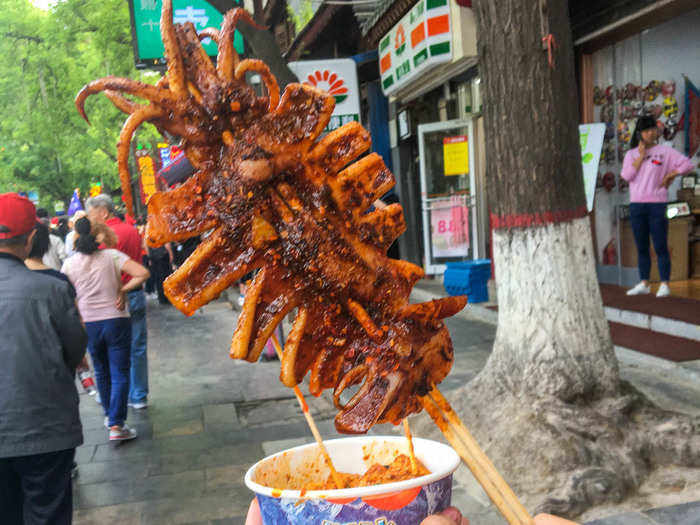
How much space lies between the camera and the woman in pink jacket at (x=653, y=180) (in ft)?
25.5

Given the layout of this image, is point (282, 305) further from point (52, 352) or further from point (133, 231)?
point (133, 231)

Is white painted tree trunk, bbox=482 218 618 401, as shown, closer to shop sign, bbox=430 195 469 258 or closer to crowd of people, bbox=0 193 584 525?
crowd of people, bbox=0 193 584 525

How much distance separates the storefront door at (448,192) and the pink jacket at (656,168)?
4093 mm

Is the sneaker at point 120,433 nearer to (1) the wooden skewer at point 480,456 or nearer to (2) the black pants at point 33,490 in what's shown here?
(2) the black pants at point 33,490

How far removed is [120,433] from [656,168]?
669cm

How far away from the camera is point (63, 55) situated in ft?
62.8

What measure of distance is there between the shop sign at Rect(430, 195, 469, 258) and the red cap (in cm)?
931

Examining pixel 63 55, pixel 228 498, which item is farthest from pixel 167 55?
pixel 63 55

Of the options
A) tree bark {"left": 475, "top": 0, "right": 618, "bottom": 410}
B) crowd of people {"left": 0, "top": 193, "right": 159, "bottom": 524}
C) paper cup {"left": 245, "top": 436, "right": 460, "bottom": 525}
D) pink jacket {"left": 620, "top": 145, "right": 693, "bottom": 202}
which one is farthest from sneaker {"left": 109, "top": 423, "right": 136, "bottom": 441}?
pink jacket {"left": 620, "top": 145, "right": 693, "bottom": 202}

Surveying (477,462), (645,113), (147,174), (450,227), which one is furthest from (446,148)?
(147,174)

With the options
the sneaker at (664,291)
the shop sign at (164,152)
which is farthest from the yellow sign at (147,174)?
the sneaker at (664,291)

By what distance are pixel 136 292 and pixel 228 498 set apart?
3087 millimetres

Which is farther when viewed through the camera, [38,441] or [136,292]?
[136,292]

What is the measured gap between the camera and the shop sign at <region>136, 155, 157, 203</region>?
779 inches
